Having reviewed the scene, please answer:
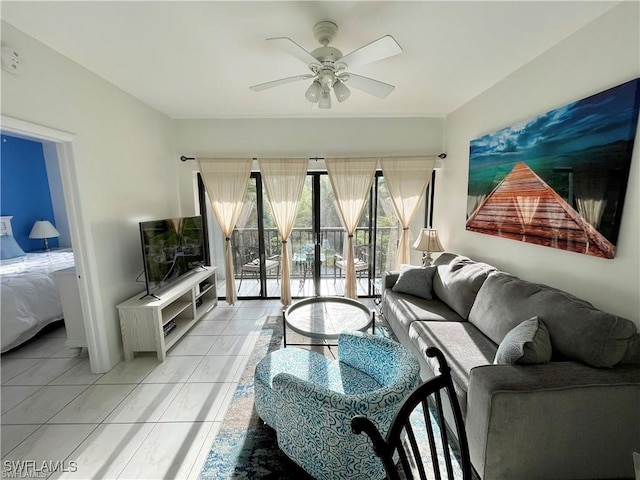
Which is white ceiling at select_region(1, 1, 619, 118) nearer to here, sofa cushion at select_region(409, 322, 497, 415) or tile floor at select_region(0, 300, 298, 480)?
sofa cushion at select_region(409, 322, 497, 415)

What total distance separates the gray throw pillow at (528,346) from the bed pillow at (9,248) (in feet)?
19.8

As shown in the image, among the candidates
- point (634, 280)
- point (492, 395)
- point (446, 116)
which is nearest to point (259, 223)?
point (446, 116)

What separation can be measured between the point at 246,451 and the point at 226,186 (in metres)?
2.95

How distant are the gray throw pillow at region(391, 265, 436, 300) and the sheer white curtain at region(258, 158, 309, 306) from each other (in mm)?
1597

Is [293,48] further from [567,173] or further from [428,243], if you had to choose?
[428,243]

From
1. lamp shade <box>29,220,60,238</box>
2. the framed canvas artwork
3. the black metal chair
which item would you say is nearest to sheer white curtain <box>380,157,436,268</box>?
the framed canvas artwork

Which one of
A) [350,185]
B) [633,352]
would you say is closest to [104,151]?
[350,185]

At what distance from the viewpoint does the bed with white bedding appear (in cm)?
251

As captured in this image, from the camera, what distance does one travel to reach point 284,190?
3.63 metres

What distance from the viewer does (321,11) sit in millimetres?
1563

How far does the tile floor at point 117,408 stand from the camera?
5.09 feet

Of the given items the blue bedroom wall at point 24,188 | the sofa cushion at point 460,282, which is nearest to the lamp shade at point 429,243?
the sofa cushion at point 460,282

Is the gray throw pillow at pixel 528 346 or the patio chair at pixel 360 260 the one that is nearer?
the gray throw pillow at pixel 528 346

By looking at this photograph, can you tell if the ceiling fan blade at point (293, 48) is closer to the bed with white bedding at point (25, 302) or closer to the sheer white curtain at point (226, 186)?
the sheer white curtain at point (226, 186)
